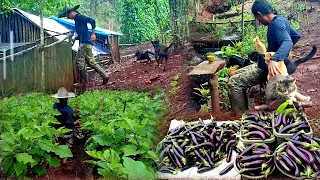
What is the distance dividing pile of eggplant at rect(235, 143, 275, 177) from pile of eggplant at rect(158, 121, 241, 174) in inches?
7.6

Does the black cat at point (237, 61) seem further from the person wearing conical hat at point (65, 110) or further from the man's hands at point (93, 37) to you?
the person wearing conical hat at point (65, 110)

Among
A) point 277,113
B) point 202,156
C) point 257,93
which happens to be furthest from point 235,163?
point 257,93

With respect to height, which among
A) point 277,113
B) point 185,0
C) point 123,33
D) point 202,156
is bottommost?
point 202,156

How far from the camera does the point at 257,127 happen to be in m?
2.60

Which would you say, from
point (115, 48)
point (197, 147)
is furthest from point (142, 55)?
point (197, 147)

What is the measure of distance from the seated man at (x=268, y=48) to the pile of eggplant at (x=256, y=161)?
630 mm

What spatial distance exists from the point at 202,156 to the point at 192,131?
0.23m

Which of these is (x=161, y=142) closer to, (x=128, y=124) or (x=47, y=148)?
(x=128, y=124)

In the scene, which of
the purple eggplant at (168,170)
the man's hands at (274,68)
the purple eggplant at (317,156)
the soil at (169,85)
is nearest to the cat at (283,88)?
the man's hands at (274,68)

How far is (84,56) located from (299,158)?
1703 millimetres

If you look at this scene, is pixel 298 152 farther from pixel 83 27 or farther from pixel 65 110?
pixel 83 27

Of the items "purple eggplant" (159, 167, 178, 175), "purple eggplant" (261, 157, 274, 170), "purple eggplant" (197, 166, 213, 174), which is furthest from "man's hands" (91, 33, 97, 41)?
"purple eggplant" (261, 157, 274, 170)

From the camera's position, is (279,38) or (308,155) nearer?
(308,155)

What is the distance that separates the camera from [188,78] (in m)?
3.48
